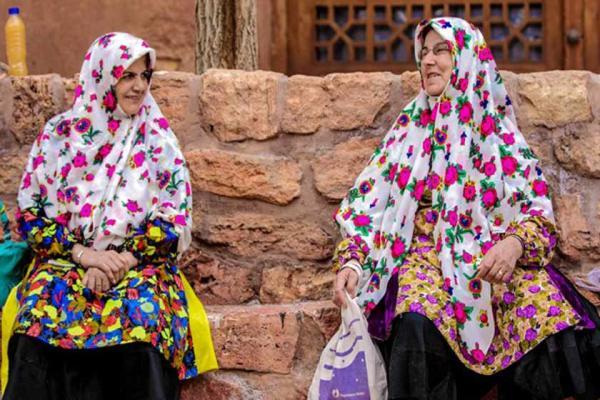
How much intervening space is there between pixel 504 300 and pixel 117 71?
4.87 feet

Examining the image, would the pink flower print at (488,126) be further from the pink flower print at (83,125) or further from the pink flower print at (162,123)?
the pink flower print at (83,125)

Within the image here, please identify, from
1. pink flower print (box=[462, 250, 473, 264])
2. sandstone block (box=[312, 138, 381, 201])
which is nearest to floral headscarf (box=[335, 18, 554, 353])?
pink flower print (box=[462, 250, 473, 264])

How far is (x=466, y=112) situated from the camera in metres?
3.98

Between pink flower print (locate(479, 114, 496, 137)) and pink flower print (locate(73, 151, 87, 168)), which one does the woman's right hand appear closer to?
pink flower print (locate(73, 151, 87, 168))

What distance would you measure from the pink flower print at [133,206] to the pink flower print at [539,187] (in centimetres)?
130

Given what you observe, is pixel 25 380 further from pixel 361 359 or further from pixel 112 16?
pixel 112 16

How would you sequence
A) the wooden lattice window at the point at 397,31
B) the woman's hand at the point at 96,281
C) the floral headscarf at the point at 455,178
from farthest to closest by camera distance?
1. the wooden lattice window at the point at 397,31
2. the floral headscarf at the point at 455,178
3. the woman's hand at the point at 96,281

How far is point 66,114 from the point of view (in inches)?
163

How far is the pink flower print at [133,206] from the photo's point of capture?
3.98 metres

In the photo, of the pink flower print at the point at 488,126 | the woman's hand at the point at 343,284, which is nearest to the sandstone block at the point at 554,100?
the pink flower print at the point at 488,126

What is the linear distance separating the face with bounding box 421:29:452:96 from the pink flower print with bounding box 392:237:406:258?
1.68 ft

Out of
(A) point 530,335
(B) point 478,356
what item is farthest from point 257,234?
(A) point 530,335

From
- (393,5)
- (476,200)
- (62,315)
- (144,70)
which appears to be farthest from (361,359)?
(393,5)

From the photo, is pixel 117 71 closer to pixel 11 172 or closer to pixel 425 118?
pixel 11 172
